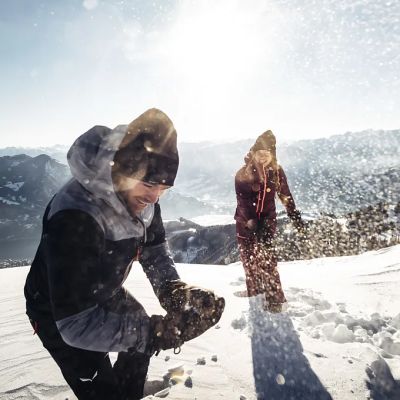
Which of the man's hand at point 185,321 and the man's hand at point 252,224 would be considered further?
the man's hand at point 252,224

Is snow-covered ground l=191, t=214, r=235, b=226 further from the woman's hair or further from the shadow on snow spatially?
the shadow on snow

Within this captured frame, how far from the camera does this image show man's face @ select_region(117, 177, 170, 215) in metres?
1.74

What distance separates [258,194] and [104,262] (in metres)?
2.90

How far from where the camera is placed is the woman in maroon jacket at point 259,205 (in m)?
4.27

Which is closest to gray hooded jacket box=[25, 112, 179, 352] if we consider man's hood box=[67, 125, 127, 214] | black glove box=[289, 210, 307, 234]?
man's hood box=[67, 125, 127, 214]

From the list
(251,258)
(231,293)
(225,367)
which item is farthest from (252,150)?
(225,367)

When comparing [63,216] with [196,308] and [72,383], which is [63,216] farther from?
[72,383]

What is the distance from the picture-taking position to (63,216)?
155 centimetres

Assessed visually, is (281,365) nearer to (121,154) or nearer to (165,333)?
(165,333)

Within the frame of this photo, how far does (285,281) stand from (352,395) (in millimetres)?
2961

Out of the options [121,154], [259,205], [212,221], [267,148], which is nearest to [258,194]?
[259,205]

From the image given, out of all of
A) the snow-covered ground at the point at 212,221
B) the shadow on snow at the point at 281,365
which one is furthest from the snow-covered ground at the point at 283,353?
the snow-covered ground at the point at 212,221

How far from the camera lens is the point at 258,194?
436 cm

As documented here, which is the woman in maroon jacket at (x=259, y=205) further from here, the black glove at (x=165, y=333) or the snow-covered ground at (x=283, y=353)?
the black glove at (x=165, y=333)
